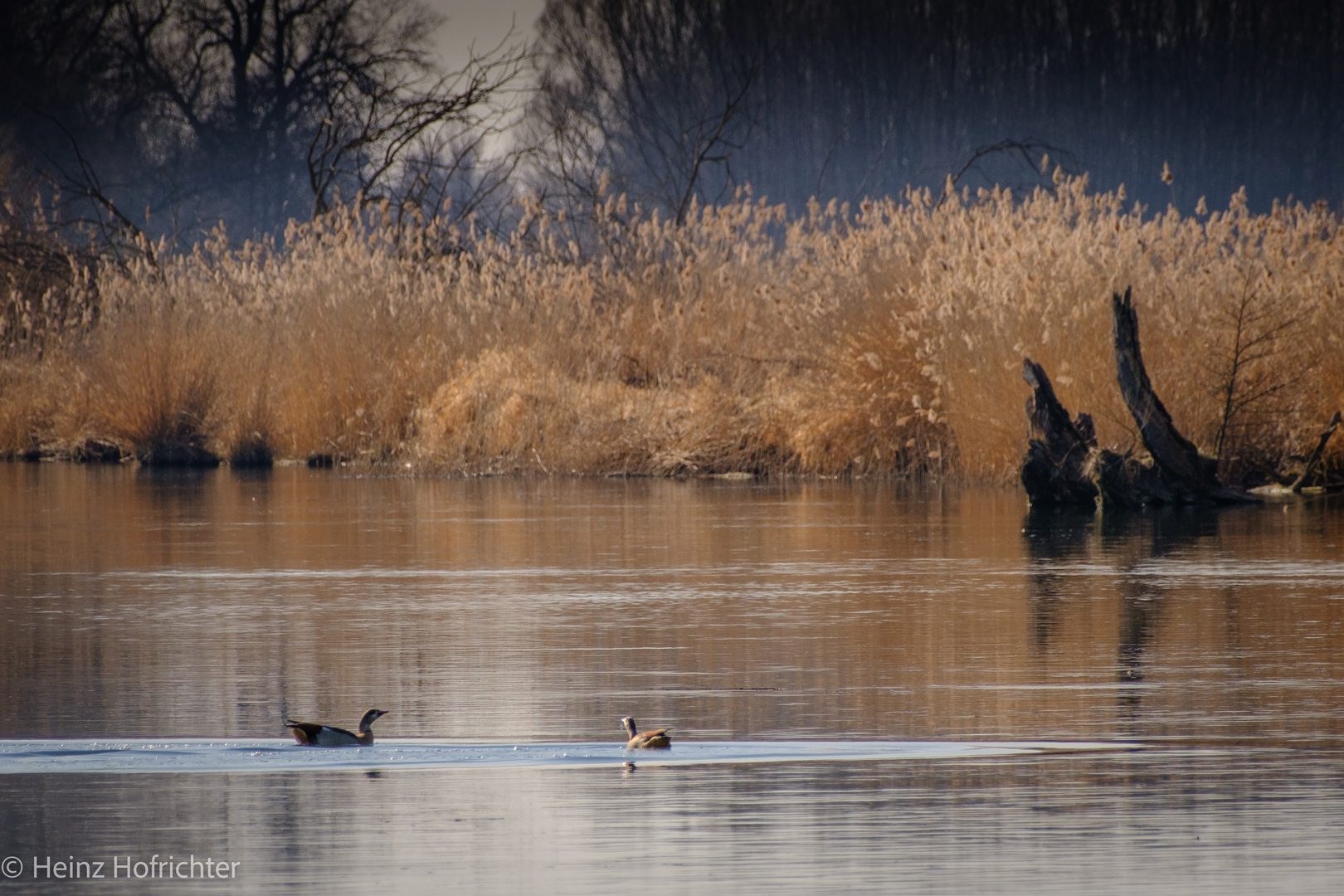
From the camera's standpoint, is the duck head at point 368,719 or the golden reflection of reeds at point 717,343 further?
the golden reflection of reeds at point 717,343

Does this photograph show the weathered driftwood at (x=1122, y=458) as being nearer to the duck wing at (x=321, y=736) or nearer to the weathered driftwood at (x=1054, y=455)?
the weathered driftwood at (x=1054, y=455)

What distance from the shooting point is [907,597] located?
29.2ft

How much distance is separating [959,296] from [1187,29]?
100 feet

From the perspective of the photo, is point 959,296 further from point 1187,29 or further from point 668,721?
point 1187,29

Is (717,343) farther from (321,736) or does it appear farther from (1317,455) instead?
(321,736)

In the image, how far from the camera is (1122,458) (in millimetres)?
14008

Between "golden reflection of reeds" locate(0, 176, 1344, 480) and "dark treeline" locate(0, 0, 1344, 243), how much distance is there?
1972 cm

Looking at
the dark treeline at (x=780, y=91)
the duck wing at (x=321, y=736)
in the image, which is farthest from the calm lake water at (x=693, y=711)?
the dark treeline at (x=780, y=91)

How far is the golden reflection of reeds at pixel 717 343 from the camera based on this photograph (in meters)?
15.7

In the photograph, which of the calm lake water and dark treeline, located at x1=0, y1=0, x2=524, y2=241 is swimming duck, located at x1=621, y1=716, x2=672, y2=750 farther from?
dark treeline, located at x1=0, y1=0, x2=524, y2=241

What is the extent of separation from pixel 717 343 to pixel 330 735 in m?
13.5

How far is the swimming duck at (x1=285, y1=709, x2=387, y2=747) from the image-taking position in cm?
545

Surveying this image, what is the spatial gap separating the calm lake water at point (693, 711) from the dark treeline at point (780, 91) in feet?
104

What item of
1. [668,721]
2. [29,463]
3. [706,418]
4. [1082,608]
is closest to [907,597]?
[1082,608]
